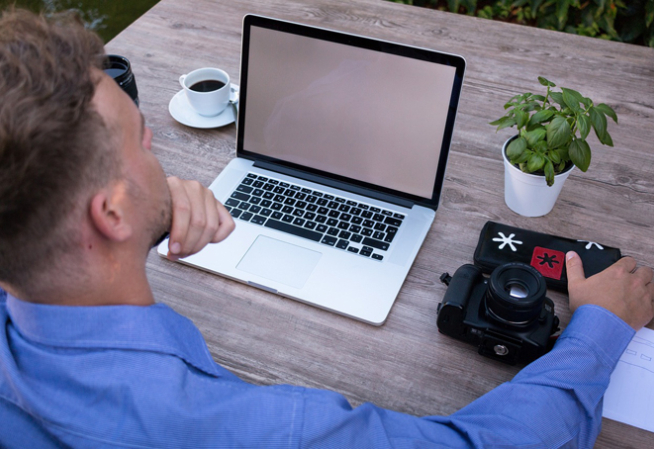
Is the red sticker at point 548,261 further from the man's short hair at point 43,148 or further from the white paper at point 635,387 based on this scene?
the man's short hair at point 43,148

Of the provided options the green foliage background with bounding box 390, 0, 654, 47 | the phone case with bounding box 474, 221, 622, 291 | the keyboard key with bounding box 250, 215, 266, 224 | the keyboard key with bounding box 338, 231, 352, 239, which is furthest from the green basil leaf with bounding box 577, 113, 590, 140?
the green foliage background with bounding box 390, 0, 654, 47

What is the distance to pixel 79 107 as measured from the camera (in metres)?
0.62

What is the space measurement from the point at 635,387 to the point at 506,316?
0.21 metres

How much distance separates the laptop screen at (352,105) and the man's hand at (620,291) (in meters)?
0.30

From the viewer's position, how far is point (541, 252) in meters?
0.98

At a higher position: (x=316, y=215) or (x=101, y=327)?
(x=101, y=327)

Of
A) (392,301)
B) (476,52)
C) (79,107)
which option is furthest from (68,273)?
(476,52)

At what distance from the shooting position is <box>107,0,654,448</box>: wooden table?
0.87 m

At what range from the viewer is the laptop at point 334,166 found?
974 millimetres

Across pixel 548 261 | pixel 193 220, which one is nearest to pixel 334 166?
pixel 193 220

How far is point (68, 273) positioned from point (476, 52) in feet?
3.83

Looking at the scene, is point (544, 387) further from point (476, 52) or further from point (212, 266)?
point (476, 52)

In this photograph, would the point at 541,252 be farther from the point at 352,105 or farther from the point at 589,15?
the point at 589,15

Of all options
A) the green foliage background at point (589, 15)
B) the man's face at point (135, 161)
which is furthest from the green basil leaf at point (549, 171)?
the green foliage background at point (589, 15)
